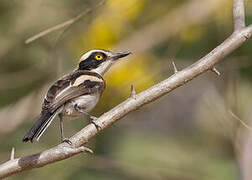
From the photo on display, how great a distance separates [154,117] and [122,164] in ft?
8.47

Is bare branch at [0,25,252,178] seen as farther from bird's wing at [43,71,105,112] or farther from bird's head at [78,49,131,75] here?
bird's head at [78,49,131,75]

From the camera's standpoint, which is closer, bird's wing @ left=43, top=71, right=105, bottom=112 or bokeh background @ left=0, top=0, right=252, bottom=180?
bird's wing @ left=43, top=71, right=105, bottom=112

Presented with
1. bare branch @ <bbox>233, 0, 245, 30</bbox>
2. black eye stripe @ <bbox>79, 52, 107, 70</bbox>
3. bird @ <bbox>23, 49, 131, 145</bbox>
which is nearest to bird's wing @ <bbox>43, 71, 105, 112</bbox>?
bird @ <bbox>23, 49, 131, 145</bbox>

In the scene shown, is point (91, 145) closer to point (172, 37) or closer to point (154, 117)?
point (172, 37)

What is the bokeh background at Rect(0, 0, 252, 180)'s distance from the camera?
21.0ft

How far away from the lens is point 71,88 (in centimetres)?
445

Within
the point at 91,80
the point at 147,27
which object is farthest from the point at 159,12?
the point at 91,80

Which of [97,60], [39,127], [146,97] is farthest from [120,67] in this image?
[146,97]

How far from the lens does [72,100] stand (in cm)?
446

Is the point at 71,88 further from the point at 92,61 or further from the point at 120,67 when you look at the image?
the point at 120,67

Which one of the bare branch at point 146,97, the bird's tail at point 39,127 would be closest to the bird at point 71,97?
the bird's tail at point 39,127

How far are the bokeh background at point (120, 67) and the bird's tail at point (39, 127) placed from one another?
81.9 inches

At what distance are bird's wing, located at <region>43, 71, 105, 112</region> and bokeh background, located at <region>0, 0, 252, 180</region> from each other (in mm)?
1515

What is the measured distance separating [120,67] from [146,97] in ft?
9.63
